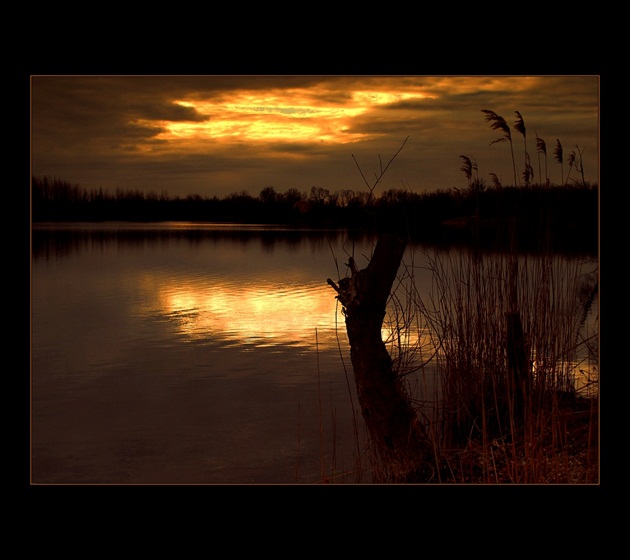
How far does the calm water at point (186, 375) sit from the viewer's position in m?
3.26

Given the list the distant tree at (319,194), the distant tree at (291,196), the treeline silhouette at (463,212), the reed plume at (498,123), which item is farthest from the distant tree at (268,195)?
the reed plume at (498,123)

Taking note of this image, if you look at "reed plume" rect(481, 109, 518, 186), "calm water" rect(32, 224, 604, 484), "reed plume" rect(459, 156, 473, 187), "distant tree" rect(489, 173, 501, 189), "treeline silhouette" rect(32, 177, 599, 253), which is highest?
"reed plume" rect(481, 109, 518, 186)

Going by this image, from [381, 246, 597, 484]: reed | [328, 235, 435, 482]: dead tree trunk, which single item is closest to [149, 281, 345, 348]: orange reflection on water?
[381, 246, 597, 484]: reed

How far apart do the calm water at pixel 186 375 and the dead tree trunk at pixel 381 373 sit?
0.15 m

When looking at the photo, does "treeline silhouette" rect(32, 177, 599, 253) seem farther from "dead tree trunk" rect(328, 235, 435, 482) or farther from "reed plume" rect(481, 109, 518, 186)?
"reed plume" rect(481, 109, 518, 186)

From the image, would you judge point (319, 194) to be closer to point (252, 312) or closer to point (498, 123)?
point (498, 123)

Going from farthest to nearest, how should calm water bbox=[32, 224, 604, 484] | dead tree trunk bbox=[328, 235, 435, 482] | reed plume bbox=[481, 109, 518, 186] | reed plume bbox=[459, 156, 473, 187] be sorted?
calm water bbox=[32, 224, 604, 484] < reed plume bbox=[459, 156, 473, 187] < reed plume bbox=[481, 109, 518, 186] < dead tree trunk bbox=[328, 235, 435, 482]

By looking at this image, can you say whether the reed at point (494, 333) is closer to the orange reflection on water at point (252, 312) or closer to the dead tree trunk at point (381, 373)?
the dead tree trunk at point (381, 373)

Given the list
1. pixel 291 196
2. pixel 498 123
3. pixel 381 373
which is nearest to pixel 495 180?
pixel 498 123

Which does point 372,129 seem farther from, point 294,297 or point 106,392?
point 294,297

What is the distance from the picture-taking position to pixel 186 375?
4.51 metres

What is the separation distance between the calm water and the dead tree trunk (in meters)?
0.15

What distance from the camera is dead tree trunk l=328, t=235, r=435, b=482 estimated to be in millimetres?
2201

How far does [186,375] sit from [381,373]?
8.33 ft
